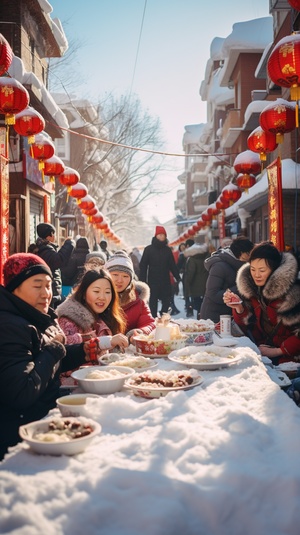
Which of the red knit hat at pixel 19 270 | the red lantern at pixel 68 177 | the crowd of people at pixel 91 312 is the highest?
the red lantern at pixel 68 177

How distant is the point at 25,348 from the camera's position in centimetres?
252

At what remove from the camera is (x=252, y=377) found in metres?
2.87

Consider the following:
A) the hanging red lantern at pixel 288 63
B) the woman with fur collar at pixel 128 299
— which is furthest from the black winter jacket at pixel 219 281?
the hanging red lantern at pixel 288 63

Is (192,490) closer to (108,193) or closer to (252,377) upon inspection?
(252,377)

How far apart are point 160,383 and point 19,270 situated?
1.02m

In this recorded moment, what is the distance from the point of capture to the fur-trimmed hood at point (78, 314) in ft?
12.2

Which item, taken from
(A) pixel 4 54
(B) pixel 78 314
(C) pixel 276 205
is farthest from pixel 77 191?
(B) pixel 78 314

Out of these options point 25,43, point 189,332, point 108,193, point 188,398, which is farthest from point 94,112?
point 188,398

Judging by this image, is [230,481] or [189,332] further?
[189,332]

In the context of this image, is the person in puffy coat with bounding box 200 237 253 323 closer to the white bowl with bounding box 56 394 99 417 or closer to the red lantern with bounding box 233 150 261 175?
the white bowl with bounding box 56 394 99 417

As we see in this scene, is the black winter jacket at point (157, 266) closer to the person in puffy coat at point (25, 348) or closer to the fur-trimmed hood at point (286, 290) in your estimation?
the fur-trimmed hood at point (286, 290)

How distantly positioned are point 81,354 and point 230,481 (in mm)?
1849

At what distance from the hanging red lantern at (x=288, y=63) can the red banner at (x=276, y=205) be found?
206cm

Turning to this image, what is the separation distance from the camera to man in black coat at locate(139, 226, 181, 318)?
10805 mm
